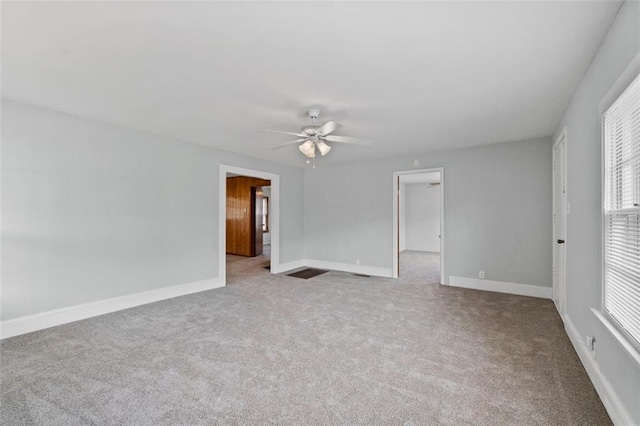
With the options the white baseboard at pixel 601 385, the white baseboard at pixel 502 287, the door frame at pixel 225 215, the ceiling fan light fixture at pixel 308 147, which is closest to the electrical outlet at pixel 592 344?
the white baseboard at pixel 601 385

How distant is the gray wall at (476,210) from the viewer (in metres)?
4.28

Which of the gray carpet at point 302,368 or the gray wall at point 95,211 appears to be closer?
the gray carpet at point 302,368

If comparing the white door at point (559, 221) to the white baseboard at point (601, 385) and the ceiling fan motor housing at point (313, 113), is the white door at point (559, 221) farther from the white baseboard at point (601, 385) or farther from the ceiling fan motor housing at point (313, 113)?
the ceiling fan motor housing at point (313, 113)

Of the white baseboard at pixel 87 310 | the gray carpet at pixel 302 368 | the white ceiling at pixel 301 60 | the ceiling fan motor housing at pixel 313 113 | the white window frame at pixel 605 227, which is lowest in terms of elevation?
the gray carpet at pixel 302 368

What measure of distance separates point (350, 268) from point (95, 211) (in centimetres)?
440

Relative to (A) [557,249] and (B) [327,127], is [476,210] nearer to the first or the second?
(A) [557,249]

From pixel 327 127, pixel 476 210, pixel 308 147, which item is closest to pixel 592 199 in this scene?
pixel 327 127

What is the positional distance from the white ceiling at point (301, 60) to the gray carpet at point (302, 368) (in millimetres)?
2333

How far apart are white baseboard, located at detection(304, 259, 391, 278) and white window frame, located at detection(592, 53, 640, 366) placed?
146 inches

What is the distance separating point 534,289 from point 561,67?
3.30 metres

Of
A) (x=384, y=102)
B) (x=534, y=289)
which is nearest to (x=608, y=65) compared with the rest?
(x=384, y=102)

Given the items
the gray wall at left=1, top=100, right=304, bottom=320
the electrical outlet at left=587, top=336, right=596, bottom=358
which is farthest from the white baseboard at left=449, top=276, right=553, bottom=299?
the gray wall at left=1, top=100, right=304, bottom=320

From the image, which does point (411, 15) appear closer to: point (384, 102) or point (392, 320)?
point (384, 102)

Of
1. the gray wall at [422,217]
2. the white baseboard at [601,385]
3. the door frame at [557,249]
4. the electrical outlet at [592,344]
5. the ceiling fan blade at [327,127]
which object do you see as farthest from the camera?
the gray wall at [422,217]
